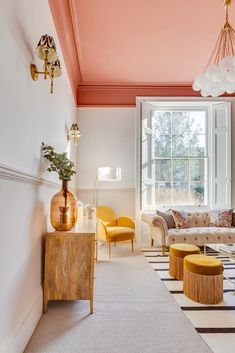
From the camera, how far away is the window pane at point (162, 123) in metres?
5.58

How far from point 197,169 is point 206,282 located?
3.32 meters

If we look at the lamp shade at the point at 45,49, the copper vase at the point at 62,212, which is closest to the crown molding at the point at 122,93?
the copper vase at the point at 62,212

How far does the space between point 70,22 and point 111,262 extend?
329 cm

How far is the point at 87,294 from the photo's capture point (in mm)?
2344

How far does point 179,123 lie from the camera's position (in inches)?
221

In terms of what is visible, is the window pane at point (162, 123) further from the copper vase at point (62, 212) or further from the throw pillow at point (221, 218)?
the copper vase at point (62, 212)

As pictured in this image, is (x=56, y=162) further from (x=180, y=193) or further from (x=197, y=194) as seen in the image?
(x=197, y=194)

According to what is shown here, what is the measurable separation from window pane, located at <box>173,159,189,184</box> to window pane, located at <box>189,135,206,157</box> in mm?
241

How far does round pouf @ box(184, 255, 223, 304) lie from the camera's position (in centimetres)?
254

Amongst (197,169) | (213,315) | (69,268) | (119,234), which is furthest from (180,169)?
(69,268)

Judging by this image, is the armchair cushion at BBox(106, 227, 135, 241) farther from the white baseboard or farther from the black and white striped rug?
the white baseboard

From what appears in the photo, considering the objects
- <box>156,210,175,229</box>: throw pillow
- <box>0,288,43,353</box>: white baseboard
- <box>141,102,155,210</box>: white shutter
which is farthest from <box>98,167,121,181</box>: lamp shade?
<box>0,288,43,353</box>: white baseboard

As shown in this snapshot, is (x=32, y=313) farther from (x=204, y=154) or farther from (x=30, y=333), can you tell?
(x=204, y=154)

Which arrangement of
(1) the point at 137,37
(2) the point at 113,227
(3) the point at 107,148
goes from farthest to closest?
(3) the point at 107,148 < (2) the point at 113,227 < (1) the point at 137,37
